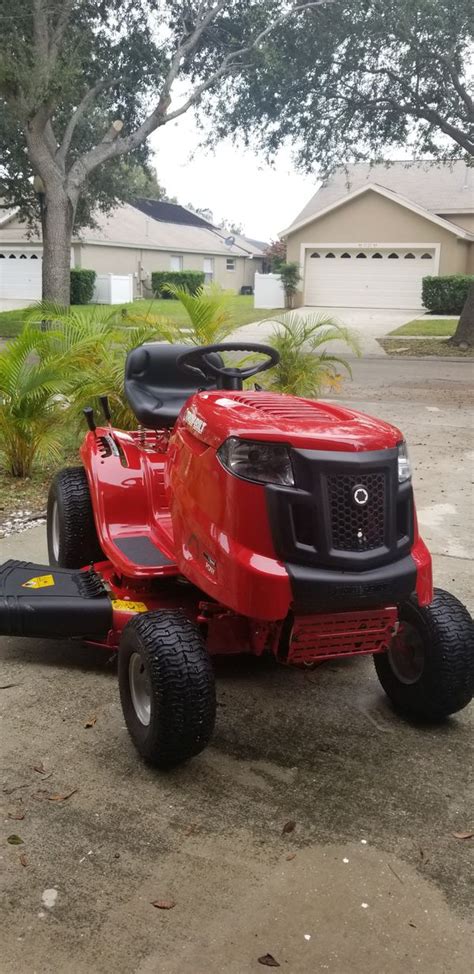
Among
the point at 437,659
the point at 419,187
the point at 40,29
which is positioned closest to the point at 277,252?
the point at 419,187

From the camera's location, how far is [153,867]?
2621mm

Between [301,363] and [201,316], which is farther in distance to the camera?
[301,363]

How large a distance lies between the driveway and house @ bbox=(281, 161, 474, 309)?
1.53m

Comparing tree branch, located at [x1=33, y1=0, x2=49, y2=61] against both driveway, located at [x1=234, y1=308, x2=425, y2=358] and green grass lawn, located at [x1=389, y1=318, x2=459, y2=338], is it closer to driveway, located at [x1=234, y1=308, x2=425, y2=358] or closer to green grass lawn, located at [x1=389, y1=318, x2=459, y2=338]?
driveway, located at [x1=234, y1=308, x2=425, y2=358]

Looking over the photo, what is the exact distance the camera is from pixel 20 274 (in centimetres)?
4009

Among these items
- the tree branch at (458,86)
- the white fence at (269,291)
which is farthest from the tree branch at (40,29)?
the white fence at (269,291)

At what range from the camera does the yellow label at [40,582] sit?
3941mm

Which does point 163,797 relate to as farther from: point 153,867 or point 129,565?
point 129,565

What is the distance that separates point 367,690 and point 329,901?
1.37 metres

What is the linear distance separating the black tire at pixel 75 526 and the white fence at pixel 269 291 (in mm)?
30426

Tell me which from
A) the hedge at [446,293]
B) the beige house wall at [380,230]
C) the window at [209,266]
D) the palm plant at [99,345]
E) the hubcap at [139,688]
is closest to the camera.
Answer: the hubcap at [139,688]

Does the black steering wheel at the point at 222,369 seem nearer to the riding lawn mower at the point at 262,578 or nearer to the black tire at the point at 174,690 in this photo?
the riding lawn mower at the point at 262,578

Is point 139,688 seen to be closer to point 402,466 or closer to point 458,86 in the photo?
point 402,466

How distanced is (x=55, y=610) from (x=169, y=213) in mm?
50058
